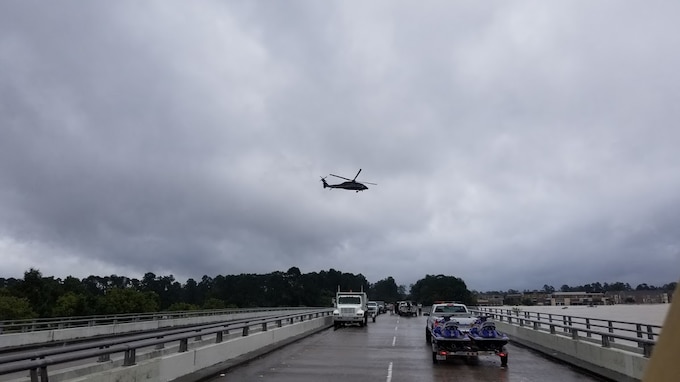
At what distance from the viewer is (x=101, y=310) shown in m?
76.2

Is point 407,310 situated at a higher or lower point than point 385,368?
higher

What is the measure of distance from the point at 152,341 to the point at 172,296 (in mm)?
147674

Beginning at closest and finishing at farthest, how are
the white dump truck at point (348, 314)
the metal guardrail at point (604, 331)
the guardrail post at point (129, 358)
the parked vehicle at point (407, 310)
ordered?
the guardrail post at point (129, 358)
the metal guardrail at point (604, 331)
the white dump truck at point (348, 314)
the parked vehicle at point (407, 310)

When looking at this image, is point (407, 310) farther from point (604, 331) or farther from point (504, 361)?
point (504, 361)

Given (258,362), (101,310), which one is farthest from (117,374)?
(101,310)

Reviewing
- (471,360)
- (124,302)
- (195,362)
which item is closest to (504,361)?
(471,360)

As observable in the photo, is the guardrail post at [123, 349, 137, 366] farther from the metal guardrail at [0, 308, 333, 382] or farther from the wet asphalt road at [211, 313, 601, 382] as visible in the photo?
the wet asphalt road at [211, 313, 601, 382]

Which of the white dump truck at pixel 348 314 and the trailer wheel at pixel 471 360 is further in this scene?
the white dump truck at pixel 348 314

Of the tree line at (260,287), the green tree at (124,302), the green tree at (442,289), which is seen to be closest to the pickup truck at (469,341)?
the green tree at (124,302)

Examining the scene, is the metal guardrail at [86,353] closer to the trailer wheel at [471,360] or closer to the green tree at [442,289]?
the trailer wheel at [471,360]

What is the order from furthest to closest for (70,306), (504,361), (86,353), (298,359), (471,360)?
(70,306) → (471,360) → (298,359) → (504,361) → (86,353)

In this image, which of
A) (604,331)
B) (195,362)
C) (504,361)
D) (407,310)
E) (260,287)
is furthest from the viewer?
(260,287)

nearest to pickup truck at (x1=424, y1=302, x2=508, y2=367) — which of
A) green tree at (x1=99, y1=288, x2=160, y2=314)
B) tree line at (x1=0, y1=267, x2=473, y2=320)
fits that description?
green tree at (x1=99, y1=288, x2=160, y2=314)

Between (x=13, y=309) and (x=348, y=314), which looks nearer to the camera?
(x=348, y=314)
